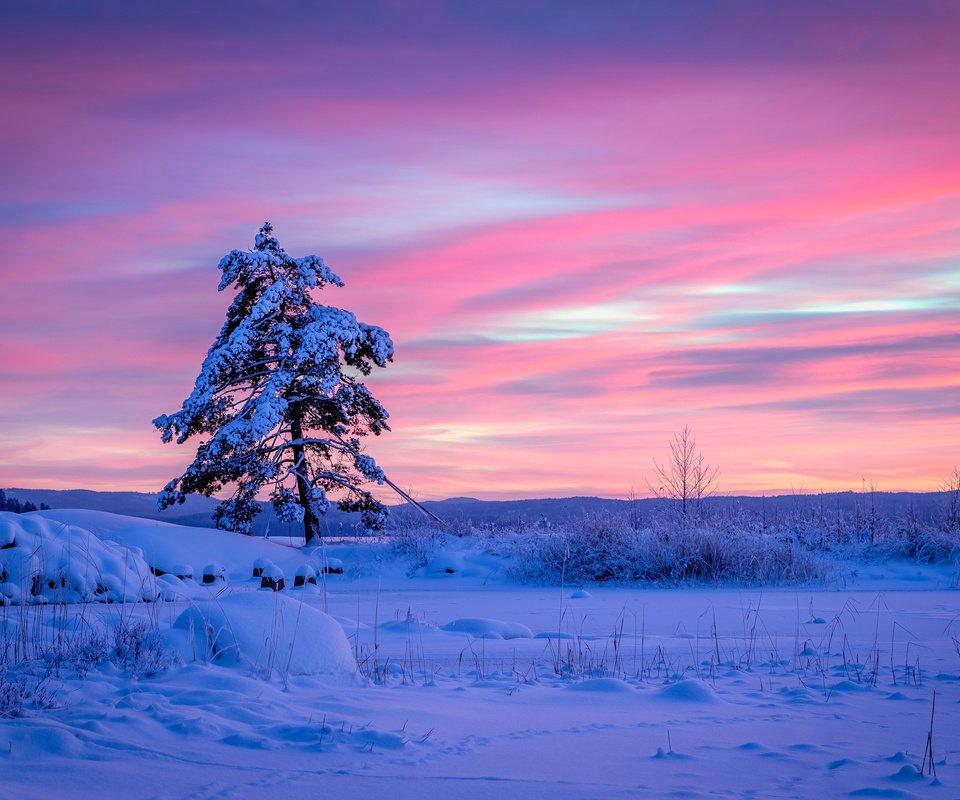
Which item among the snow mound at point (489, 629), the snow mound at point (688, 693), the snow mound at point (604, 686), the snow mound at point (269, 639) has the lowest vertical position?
the snow mound at point (489, 629)

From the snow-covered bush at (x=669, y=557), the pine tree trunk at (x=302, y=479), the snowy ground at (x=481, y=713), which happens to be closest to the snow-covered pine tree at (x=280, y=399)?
the pine tree trunk at (x=302, y=479)

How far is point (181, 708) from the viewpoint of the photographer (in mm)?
4070

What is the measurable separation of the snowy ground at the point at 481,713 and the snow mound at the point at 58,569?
193 cm

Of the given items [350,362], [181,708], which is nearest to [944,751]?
[181,708]

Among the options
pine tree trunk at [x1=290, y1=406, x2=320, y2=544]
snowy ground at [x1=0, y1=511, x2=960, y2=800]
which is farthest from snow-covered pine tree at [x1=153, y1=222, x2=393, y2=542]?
snowy ground at [x1=0, y1=511, x2=960, y2=800]

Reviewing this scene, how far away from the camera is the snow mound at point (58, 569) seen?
9734mm

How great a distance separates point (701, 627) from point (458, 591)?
575 cm

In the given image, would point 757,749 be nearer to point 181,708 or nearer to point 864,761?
point 864,761

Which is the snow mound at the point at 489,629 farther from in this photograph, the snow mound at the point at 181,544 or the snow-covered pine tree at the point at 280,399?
the snow-covered pine tree at the point at 280,399

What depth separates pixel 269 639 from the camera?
17.3 ft

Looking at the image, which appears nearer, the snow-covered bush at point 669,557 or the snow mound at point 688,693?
the snow mound at point 688,693

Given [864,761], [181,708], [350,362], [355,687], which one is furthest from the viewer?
[350,362]

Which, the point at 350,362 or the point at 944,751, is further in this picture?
the point at 350,362

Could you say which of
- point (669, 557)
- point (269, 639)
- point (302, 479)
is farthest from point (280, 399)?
point (269, 639)
